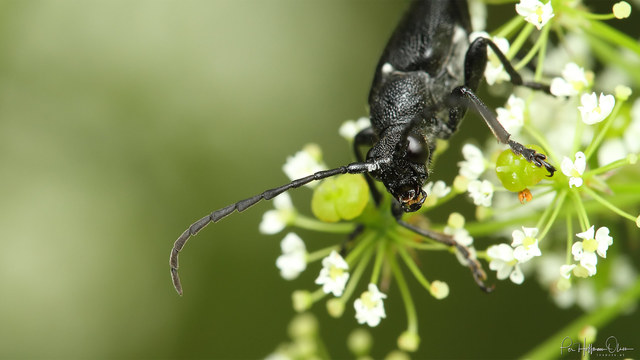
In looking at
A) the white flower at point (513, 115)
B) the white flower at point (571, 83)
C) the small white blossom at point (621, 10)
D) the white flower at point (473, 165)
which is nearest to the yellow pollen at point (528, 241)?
the white flower at point (473, 165)

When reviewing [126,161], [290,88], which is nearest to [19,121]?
[126,161]

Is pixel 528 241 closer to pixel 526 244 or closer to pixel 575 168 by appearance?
pixel 526 244

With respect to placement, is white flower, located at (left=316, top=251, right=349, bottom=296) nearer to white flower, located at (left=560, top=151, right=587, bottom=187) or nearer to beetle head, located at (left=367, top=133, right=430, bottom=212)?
beetle head, located at (left=367, top=133, right=430, bottom=212)

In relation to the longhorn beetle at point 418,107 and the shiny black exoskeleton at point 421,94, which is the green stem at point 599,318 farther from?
the shiny black exoskeleton at point 421,94

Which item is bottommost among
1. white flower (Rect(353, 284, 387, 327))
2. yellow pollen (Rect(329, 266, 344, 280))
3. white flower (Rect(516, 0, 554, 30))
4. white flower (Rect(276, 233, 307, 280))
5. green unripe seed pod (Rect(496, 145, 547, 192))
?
white flower (Rect(353, 284, 387, 327))

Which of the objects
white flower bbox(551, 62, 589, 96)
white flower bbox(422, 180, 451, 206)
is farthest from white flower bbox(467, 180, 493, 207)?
white flower bbox(551, 62, 589, 96)
